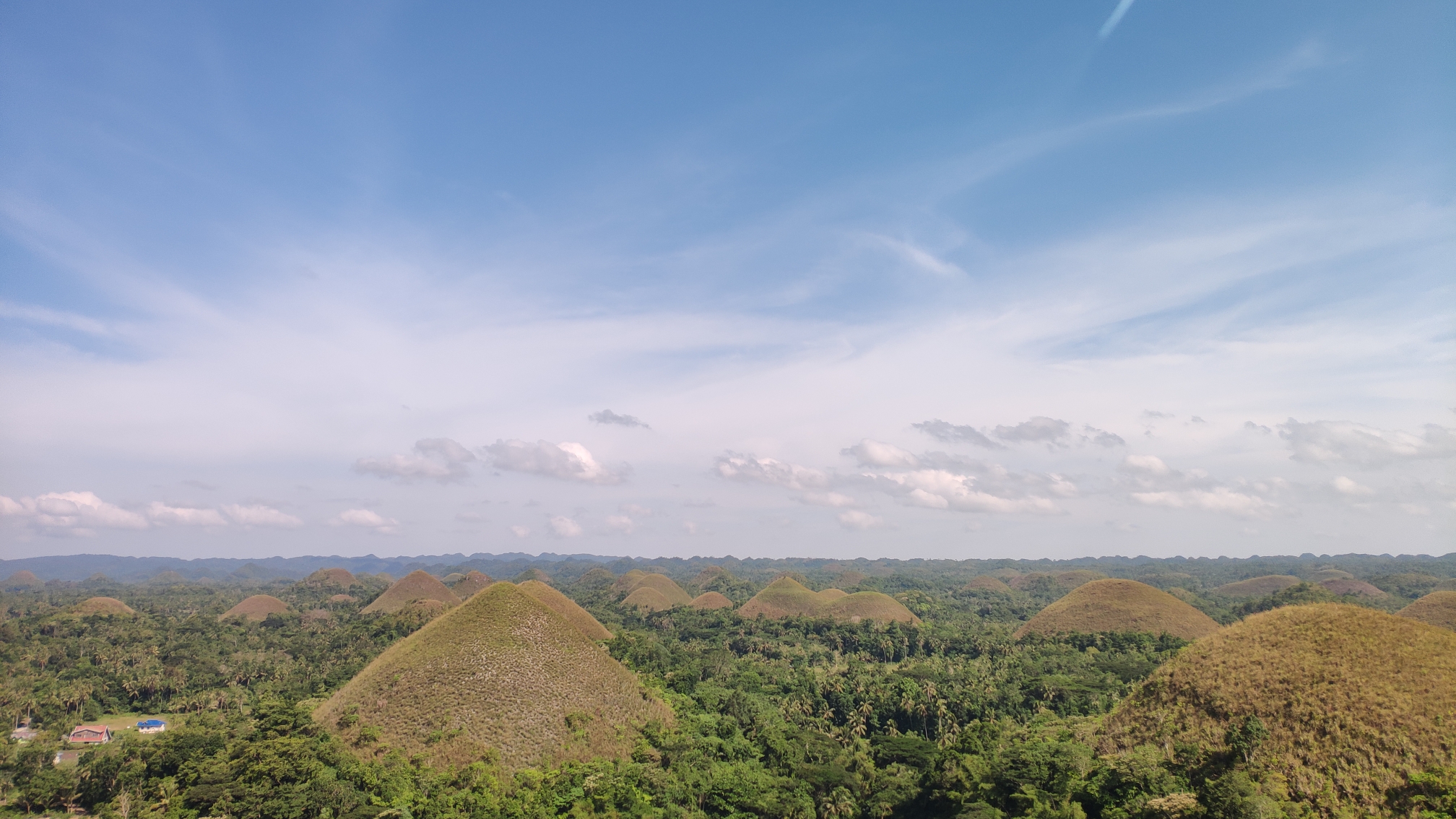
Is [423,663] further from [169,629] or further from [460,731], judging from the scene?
[169,629]

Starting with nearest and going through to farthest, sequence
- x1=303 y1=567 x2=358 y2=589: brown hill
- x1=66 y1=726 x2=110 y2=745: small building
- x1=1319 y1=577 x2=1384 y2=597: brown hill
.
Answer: x1=66 y1=726 x2=110 y2=745: small building
x1=1319 y1=577 x2=1384 y2=597: brown hill
x1=303 y1=567 x2=358 y2=589: brown hill

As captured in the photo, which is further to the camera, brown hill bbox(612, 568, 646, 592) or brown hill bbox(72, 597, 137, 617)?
brown hill bbox(612, 568, 646, 592)

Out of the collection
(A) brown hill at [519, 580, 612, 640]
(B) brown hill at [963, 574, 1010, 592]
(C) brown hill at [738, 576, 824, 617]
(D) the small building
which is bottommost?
(D) the small building

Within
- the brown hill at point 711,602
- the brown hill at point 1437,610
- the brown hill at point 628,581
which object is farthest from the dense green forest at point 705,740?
the brown hill at point 628,581

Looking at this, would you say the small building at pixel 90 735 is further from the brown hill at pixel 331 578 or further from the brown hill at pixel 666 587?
the brown hill at pixel 331 578

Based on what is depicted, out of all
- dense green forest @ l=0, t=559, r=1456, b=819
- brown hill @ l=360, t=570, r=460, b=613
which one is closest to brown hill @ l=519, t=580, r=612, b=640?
dense green forest @ l=0, t=559, r=1456, b=819

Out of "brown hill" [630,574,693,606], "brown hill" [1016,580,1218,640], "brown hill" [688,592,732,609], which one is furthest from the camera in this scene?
"brown hill" [630,574,693,606]

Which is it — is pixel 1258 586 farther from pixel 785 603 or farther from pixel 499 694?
pixel 499 694

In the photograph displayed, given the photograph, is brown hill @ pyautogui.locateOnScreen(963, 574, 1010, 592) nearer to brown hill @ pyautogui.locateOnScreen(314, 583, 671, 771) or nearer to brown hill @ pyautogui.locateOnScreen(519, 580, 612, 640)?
brown hill @ pyautogui.locateOnScreen(519, 580, 612, 640)
